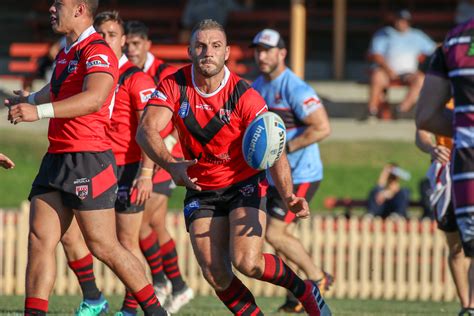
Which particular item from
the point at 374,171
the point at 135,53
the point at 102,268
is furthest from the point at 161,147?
the point at 374,171

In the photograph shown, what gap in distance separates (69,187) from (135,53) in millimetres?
2685

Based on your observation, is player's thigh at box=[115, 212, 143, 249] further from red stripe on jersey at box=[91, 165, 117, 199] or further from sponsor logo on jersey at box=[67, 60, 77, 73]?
sponsor logo on jersey at box=[67, 60, 77, 73]

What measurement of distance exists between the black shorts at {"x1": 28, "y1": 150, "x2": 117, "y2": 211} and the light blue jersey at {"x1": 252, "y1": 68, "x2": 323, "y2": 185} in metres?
2.68

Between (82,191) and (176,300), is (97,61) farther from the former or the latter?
(176,300)

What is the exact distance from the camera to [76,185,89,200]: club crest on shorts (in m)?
7.23

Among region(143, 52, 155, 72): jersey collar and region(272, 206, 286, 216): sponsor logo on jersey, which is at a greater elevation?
region(143, 52, 155, 72): jersey collar

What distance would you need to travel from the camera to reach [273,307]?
10836 millimetres

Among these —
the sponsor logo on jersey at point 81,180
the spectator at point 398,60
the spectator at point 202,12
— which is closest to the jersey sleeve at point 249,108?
the sponsor logo on jersey at point 81,180

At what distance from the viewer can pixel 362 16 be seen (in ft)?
80.1

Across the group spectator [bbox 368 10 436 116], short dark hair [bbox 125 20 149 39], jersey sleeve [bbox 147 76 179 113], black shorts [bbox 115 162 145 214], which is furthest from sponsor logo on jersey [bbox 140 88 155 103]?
spectator [bbox 368 10 436 116]

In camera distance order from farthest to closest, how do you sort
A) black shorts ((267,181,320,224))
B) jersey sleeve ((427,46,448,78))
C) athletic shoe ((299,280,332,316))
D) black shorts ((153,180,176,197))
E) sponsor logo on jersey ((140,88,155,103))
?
1. black shorts ((267,181,320,224))
2. black shorts ((153,180,176,197))
3. sponsor logo on jersey ((140,88,155,103))
4. athletic shoe ((299,280,332,316))
5. jersey sleeve ((427,46,448,78))

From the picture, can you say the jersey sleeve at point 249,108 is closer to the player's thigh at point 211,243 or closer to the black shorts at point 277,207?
the player's thigh at point 211,243

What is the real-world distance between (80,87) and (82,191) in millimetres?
693

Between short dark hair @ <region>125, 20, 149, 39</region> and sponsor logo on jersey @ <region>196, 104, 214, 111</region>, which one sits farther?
short dark hair @ <region>125, 20, 149, 39</region>
